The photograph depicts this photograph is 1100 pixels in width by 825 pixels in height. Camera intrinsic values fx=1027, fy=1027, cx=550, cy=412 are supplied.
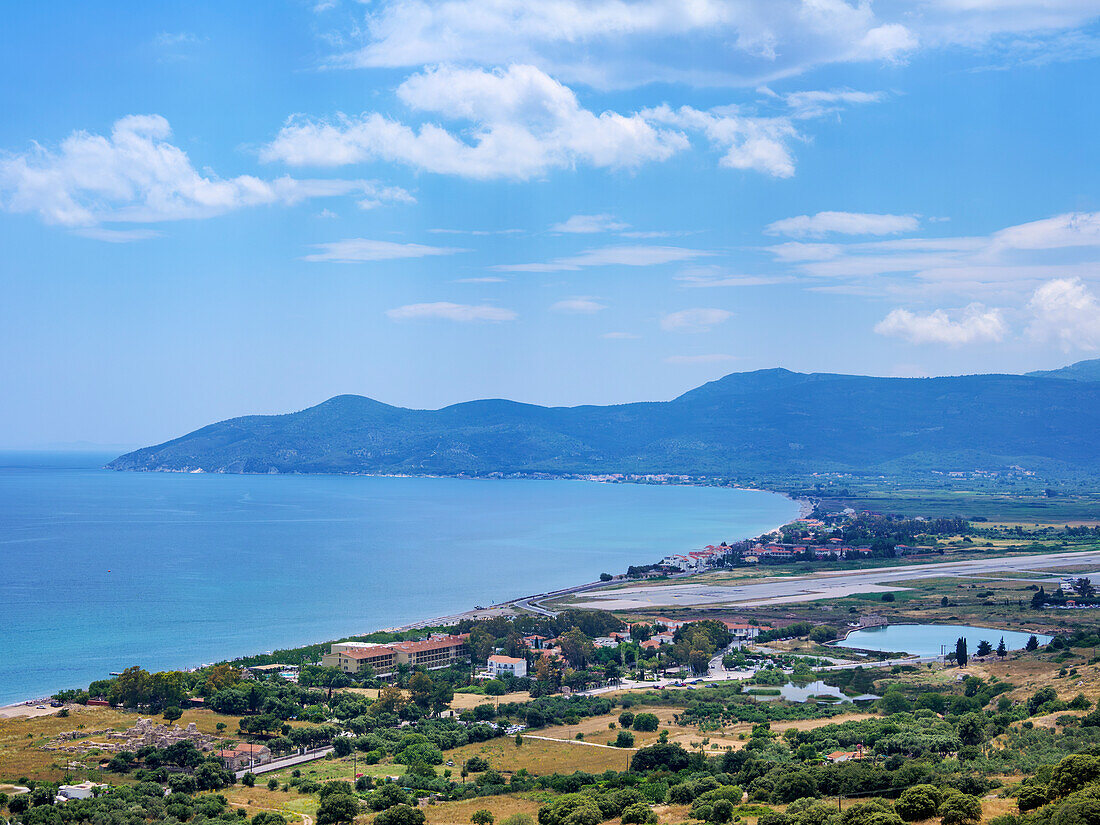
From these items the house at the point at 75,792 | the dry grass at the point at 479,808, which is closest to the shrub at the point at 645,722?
the dry grass at the point at 479,808

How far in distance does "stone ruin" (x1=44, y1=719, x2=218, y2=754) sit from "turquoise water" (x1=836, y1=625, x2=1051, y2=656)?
26.7 metres

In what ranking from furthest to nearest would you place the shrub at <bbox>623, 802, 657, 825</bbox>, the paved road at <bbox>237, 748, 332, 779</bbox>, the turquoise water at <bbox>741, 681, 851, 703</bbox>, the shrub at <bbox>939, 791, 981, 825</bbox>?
the turquoise water at <bbox>741, 681, 851, 703</bbox>, the paved road at <bbox>237, 748, 332, 779</bbox>, the shrub at <bbox>623, 802, 657, 825</bbox>, the shrub at <bbox>939, 791, 981, 825</bbox>

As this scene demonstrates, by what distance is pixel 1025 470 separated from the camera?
19400cm

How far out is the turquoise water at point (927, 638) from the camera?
41938 millimetres

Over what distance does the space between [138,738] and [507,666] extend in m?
15.3

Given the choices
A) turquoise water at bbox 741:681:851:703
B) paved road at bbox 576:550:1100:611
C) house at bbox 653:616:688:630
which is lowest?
paved road at bbox 576:550:1100:611

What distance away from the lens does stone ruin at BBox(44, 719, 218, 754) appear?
25609 mm

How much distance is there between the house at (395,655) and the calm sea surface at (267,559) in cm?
625

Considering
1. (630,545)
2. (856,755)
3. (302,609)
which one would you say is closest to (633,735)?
(856,755)

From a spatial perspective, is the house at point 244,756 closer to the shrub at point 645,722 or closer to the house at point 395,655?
the shrub at point 645,722

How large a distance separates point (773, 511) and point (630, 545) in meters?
43.5

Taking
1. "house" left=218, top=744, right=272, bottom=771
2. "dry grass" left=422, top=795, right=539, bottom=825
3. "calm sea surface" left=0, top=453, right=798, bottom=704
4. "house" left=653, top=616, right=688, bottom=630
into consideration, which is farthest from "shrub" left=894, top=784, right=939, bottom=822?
"calm sea surface" left=0, top=453, right=798, bottom=704

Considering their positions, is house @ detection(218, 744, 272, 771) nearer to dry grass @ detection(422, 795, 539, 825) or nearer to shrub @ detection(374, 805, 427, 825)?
dry grass @ detection(422, 795, 539, 825)

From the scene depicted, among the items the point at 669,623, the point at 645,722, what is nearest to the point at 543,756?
the point at 645,722
